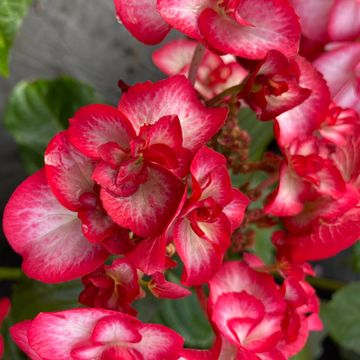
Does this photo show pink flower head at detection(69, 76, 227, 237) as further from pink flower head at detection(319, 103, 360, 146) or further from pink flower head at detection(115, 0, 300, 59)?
pink flower head at detection(319, 103, 360, 146)

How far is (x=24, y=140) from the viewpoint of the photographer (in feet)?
2.85

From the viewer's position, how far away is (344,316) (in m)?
0.97

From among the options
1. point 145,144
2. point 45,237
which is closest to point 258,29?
point 145,144

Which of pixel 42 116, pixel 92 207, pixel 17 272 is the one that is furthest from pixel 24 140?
pixel 92 207

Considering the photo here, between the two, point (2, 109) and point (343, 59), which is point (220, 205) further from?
point (2, 109)

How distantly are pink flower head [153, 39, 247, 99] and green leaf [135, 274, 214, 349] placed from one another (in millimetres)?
304

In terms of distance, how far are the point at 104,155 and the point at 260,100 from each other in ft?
0.47

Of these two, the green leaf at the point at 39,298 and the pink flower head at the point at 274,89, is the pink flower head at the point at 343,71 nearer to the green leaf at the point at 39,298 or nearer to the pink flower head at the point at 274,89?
the pink flower head at the point at 274,89

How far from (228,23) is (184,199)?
0.14 m

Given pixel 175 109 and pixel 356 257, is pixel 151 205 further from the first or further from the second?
pixel 356 257

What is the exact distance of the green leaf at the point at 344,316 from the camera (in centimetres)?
96

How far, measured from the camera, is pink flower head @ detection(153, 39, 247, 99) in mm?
656

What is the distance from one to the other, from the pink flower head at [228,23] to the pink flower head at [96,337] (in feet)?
0.70

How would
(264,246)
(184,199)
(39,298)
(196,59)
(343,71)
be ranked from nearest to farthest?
(184,199)
(196,59)
(343,71)
(39,298)
(264,246)
